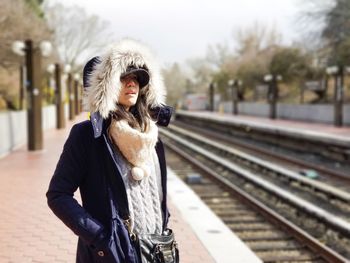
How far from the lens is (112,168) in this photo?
222 cm

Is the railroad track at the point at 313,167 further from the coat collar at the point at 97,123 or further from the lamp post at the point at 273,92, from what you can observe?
the lamp post at the point at 273,92

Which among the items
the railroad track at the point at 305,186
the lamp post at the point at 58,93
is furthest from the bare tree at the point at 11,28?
the railroad track at the point at 305,186

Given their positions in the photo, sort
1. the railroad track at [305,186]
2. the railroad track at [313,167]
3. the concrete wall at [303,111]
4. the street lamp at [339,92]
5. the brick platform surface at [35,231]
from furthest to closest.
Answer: the concrete wall at [303,111]
the street lamp at [339,92]
the railroad track at [313,167]
the railroad track at [305,186]
the brick platform surface at [35,231]

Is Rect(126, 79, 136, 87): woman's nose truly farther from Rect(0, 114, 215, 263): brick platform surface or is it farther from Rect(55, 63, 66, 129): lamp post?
Rect(55, 63, 66, 129): lamp post

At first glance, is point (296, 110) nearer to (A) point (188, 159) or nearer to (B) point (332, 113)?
(B) point (332, 113)

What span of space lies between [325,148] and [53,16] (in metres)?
33.7

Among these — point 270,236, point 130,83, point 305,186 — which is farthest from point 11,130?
point 130,83

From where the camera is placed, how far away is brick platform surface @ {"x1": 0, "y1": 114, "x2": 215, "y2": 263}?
4.94m

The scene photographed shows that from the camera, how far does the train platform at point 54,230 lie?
198 inches

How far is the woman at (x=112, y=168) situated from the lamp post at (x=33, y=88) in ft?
39.5

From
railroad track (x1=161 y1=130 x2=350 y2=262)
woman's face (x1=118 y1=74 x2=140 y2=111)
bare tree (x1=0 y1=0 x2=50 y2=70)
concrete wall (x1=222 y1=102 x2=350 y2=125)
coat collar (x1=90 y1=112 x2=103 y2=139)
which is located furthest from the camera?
concrete wall (x1=222 y1=102 x2=350 y2=125)

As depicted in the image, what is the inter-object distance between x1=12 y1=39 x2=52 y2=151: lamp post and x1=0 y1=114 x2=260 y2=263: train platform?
14.9 ft

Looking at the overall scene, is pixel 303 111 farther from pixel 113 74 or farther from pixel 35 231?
pixel 113 74

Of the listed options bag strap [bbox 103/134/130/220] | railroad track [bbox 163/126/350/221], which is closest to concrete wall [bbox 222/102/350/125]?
railroad track [bbox 163/126/350/221]
